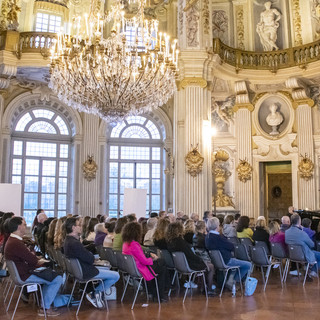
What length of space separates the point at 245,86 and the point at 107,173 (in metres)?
6.23

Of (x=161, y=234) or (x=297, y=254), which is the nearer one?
(x=161, y=234)

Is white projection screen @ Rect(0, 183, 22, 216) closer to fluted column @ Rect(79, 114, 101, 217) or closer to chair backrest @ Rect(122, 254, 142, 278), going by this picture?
fluted column @ Rect(79, 114, 101, 217)

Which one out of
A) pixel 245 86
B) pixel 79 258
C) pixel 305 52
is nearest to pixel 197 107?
pixel 245 86

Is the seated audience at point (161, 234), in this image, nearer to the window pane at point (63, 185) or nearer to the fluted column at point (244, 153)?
the fluted column at point (244, 153)

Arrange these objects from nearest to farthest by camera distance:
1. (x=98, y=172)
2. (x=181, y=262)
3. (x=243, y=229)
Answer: (x=181, y=262) < (x=243, y=229) < (x=98, y=172)

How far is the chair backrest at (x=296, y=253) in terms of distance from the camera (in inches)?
274

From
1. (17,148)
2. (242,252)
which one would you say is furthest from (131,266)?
(17,148)

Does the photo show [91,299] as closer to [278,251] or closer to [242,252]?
[242,252]

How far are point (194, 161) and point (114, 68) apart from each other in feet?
15.2

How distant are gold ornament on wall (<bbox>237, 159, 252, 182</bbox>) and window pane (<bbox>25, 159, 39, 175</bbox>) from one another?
7.63m

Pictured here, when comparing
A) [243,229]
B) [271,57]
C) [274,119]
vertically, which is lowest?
[243,229]

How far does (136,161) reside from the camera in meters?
16.4

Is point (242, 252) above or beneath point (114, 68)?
beneath

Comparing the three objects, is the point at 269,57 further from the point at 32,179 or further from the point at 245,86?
the point at 32,179
